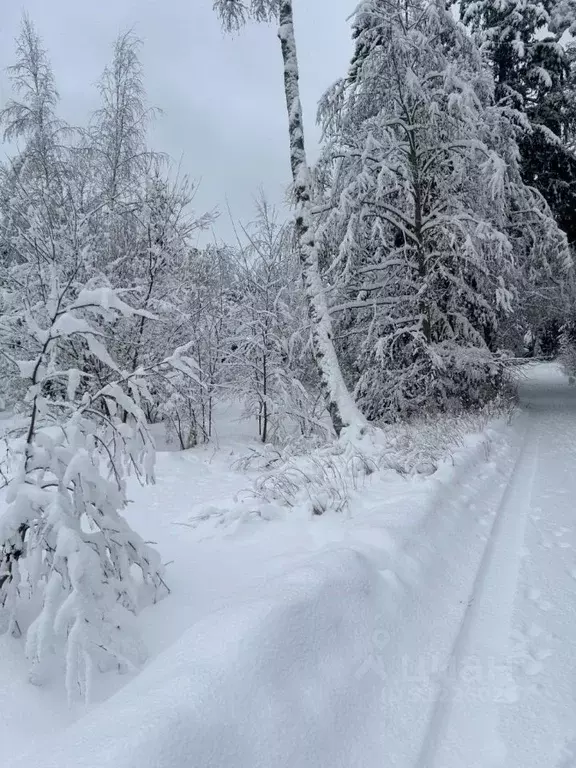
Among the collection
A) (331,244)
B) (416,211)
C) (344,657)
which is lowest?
(344,657)

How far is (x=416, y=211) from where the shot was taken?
10164 millimetres

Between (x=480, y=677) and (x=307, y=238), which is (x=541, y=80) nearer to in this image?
(x=307, y=238)

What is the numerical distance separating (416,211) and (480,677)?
30.9 ft

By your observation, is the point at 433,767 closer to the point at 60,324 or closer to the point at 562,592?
the point at 562,592

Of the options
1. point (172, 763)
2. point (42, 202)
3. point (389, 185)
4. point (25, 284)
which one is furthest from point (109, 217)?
point (172, 763)

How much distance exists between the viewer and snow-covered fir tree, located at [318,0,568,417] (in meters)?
→ 9.55

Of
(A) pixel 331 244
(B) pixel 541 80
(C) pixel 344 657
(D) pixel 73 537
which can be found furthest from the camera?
(B) pixel 541 80

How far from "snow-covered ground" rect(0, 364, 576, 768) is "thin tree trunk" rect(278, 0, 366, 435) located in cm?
395

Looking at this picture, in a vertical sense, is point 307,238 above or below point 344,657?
above

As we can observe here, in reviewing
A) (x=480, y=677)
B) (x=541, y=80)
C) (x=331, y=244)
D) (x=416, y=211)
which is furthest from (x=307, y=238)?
(x=541, y=80)

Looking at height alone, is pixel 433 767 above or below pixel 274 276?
below

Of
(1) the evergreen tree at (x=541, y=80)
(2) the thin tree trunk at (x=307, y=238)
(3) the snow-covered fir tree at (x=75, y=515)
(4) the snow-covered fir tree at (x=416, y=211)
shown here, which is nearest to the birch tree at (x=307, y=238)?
(2) the thin tree trunk at (x=307, y=238)

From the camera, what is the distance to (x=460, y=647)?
271cm

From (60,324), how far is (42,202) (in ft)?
31.3
